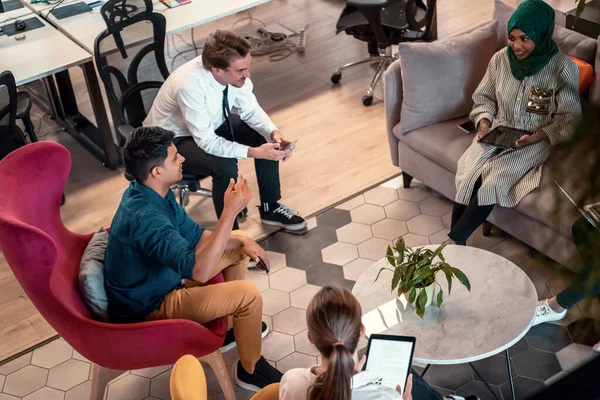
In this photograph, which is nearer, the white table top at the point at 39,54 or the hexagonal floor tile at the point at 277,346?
the hexagonal floor tile at the point at 277,346

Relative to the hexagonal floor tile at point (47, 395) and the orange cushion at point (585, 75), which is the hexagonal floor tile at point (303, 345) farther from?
the orange cushion at point (585, 75)

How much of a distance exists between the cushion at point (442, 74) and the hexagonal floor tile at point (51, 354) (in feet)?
6.22

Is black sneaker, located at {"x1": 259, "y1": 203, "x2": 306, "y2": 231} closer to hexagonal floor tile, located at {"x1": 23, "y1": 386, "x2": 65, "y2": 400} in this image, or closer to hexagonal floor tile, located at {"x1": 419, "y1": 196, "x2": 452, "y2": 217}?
hexagonal floor tile, located at {"x1": 419, "y1": 196, "x2": 452, "y2": 217}

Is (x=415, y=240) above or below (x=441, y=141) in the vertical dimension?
below

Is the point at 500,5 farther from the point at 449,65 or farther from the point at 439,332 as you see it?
the point at 439,332

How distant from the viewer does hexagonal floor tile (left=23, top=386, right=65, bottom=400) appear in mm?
2924

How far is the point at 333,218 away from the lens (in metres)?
3.75

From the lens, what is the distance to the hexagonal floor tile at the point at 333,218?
146 inches

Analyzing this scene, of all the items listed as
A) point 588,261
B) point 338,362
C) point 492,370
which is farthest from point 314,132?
point 588,261

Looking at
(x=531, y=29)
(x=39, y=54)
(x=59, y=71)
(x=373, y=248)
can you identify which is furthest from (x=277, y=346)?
(x=39, y=54)

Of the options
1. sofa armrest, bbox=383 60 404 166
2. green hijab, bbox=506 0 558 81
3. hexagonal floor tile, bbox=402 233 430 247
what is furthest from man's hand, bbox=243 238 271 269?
green hijab, bbox=506 0 558 81

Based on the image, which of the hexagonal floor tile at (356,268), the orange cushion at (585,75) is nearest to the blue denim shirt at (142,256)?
the hexagonal floor tile at (356,268)

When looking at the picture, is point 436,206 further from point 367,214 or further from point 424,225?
point 367,214

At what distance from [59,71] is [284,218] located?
4.97 feet
